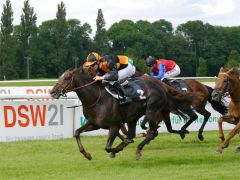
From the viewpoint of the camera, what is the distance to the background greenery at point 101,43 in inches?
2985

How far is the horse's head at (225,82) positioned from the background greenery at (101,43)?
188ft

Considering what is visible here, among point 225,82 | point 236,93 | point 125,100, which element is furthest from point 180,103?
point 125,100

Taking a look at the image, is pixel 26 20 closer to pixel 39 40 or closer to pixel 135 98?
pixel 39 40

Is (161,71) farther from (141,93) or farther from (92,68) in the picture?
(92,68)

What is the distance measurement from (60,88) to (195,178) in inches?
108

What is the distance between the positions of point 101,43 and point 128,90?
78.8 m

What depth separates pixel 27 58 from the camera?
252 feet

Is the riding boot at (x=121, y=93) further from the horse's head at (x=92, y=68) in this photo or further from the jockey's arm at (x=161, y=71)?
the jockey's arm at (x=161, y=71)

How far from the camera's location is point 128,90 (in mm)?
9188

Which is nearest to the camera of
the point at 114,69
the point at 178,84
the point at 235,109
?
the point at 114,69

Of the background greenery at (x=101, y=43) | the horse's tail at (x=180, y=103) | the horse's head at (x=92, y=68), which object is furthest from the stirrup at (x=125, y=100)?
the background greenery at (x=101, y=43)

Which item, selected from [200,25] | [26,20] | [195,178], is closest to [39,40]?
[26,20]

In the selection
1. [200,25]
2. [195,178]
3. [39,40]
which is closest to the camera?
[195,178]

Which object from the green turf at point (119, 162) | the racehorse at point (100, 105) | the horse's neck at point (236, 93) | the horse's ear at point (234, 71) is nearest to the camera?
the green turf at point (119, 162)
